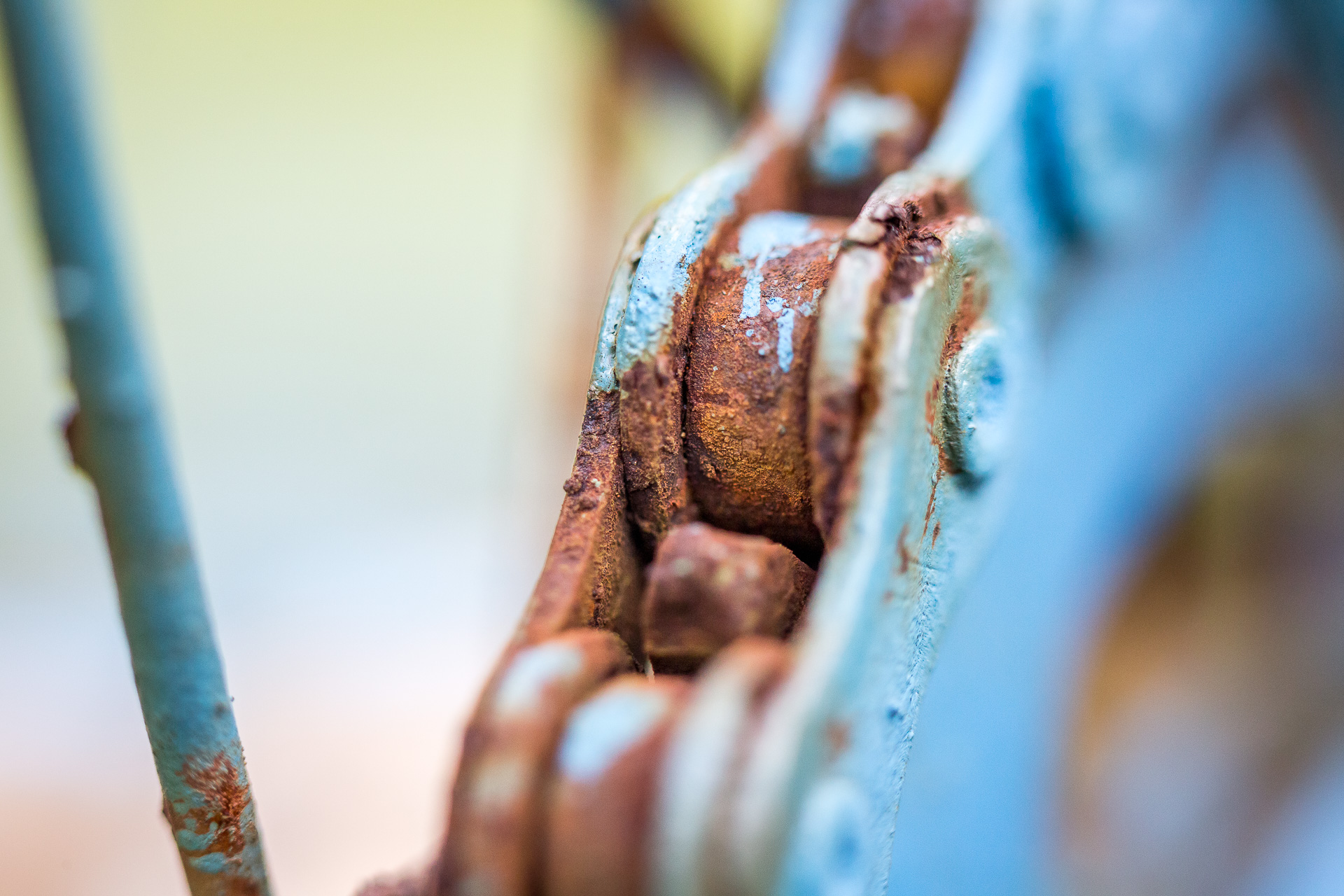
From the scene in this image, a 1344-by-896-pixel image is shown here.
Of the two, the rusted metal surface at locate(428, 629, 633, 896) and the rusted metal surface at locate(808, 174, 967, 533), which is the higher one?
the rusted metal surface at locate(808, 174, 967, 533)

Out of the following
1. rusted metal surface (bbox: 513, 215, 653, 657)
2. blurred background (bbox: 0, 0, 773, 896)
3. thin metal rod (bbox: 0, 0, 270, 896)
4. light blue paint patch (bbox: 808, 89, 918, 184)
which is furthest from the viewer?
blurred background (bbox: 0, 0, 773, 896)

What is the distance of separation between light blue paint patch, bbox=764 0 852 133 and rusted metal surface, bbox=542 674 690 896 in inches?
13.4

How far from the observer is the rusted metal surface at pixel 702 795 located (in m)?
0.23


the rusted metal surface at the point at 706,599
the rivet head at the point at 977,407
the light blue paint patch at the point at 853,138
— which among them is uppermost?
the light blue paint patch at the point at 853,138

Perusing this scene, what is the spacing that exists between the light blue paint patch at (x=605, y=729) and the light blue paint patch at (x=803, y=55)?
33 cm

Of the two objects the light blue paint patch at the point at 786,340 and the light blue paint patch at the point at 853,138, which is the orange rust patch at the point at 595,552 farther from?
the light blue paint patch at the point at 853,138

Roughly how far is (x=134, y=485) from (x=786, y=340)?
0.20 m

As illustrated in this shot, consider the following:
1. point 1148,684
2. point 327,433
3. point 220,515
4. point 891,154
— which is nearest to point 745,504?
point 891,154

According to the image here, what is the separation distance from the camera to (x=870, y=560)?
27 centimetres

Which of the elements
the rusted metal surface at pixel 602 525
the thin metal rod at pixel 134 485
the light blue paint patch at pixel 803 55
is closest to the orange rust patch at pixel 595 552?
the rusted metal surface at pixel 602 525

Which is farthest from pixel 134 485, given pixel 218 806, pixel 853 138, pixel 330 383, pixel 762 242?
pixel 330 383

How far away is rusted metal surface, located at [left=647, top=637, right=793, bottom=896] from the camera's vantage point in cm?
23

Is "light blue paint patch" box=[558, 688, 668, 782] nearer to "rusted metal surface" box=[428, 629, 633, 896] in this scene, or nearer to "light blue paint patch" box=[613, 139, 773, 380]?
"rusted metal surface" box=[428, 629, 633, 896]

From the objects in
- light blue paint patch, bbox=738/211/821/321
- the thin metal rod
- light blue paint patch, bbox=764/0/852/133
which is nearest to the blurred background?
light blue paint patch, bbox=764/0/852/133
